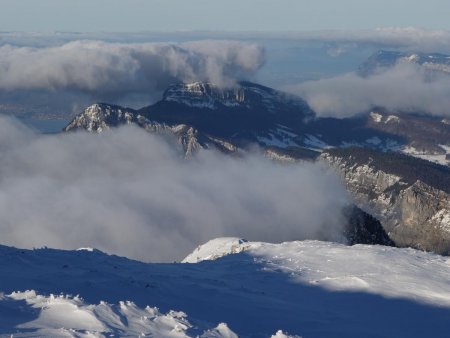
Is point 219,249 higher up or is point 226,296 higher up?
point 226,296

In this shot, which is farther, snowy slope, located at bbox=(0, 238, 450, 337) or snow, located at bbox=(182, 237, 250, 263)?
snow, located at bbox=(182, 237, 250, 263)

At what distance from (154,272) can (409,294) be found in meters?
26.5

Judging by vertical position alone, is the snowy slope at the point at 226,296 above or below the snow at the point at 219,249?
above

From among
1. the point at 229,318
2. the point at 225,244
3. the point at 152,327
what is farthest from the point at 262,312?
the point at 225,244

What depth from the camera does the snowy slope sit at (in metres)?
47.8

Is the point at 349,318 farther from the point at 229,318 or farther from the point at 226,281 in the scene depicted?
the point at 226,281

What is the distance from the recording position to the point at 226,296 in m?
66.6

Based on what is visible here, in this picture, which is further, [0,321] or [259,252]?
[259,252]

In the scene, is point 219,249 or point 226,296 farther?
point 219,249

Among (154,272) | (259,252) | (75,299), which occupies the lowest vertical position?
(259,252)

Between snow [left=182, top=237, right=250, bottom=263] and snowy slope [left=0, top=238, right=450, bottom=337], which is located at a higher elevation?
snowy slope [left=0, top=238, right=450, bottom=337]

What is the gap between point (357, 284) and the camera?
78.1 metres

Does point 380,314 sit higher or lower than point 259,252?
higher

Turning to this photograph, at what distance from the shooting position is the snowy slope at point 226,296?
4781 centimetres
